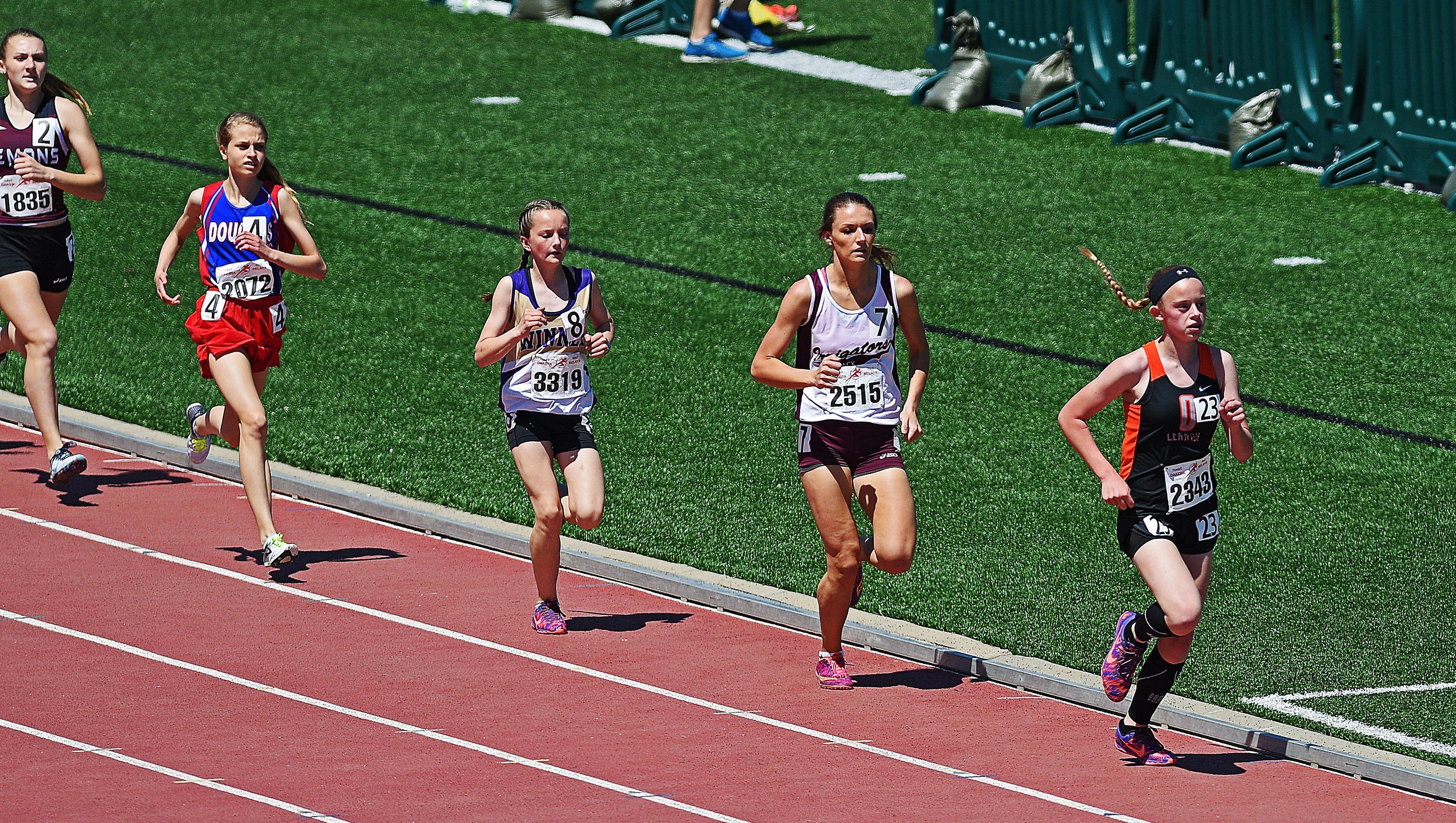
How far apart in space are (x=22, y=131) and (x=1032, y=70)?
12.4 metres

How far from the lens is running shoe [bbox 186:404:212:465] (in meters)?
10.8

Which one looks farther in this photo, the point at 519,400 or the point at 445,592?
the point at 445,592

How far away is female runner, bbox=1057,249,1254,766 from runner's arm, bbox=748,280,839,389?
1.12 m

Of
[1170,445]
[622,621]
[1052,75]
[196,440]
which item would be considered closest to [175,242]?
[196,440]

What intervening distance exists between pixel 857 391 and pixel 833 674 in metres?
1.32

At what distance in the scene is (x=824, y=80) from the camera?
74.7 ft

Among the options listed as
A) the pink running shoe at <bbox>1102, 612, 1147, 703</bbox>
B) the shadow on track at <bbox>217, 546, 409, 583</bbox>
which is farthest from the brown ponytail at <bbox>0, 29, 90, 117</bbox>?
the pink running shoe at <bbox>1102, 612, 1147, 703</bbox>

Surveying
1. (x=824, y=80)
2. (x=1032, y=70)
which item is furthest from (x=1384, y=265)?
(x=824, y=80)

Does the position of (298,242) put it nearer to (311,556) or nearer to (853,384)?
(311,556)

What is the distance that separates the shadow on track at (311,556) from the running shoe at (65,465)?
3.19 ft

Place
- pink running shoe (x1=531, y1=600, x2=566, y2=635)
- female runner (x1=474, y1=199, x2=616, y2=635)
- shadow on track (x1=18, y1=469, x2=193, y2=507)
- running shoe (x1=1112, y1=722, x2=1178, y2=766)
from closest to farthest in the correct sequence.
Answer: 1. running shoe (x1=1112, y1=722, x2=1178, y2=766)
2. female runner (x1=474, y1=199, x2=616, y2=635)
3. pink running shoe (x1=531, y1=600, x2=566, y2=635)
4. shadow on track (x1=18, y1=469, x2=193, y2=507)

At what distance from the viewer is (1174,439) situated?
Answer: 774 cm

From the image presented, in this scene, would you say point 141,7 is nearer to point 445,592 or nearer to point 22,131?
point 22,131

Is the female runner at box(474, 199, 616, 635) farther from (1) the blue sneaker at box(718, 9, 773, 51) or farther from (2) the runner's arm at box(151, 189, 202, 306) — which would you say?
(1) the blue sneaker at box(718, 9, 773, 51)
